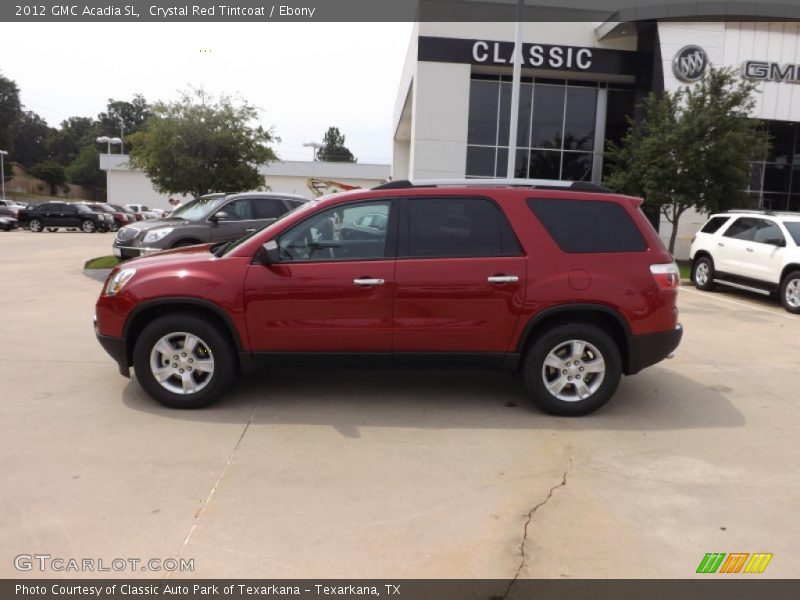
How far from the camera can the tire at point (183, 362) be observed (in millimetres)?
5020

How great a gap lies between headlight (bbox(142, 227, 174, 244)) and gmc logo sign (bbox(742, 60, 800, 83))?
19.9 metres

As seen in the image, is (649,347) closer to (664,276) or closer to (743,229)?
(664,276)

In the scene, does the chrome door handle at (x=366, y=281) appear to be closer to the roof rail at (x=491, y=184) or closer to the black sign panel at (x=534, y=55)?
the roof rail at (x=491, y=184)

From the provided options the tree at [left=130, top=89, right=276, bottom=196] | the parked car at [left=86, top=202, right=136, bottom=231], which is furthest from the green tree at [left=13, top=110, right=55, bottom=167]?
the tree at [left=130, top=89, right=276, bottom=196]

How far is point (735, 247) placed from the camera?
12672 millimetres

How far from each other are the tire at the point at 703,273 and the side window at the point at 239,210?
9.54 metres

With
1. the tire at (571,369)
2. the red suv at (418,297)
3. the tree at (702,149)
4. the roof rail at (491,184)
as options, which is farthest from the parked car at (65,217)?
the tire at (571,369)

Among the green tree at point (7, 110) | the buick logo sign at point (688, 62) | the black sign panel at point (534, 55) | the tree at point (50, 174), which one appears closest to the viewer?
the buick logo sign at point (688, 62)

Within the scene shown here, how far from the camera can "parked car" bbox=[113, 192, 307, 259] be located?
11.4 m

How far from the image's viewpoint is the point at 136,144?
65.4ft

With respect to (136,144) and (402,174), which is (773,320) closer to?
(136,144)
